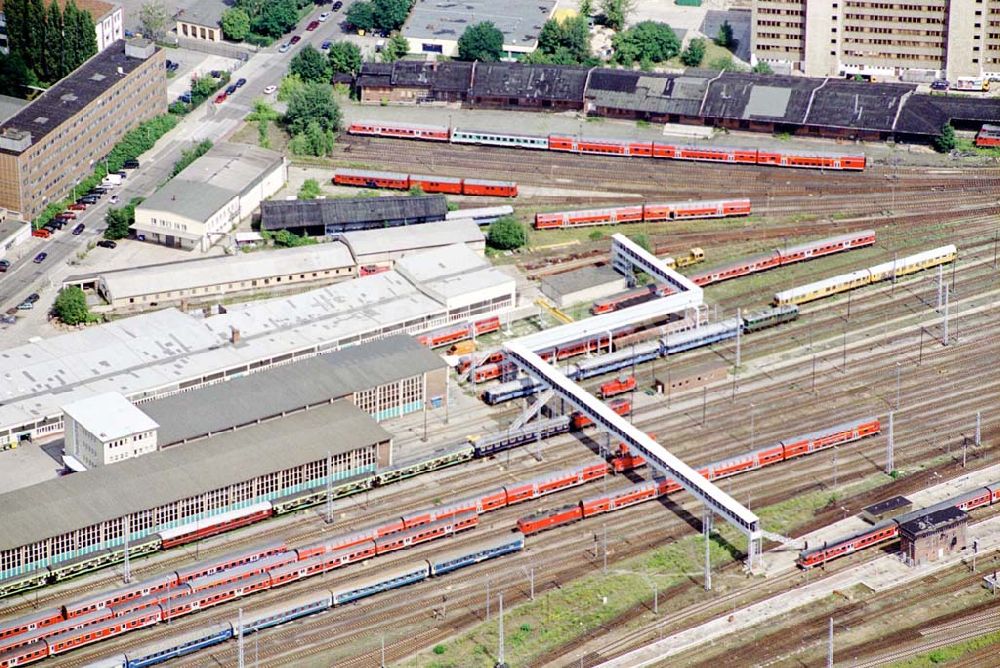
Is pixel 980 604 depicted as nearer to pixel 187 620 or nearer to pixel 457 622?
pixel 457 622

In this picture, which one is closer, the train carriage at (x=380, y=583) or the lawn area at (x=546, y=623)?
the lawn area at (x=546, y=623)

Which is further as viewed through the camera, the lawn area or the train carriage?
the train carriage

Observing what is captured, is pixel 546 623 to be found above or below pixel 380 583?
below

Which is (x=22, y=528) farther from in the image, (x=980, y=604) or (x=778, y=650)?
(x=980, y=604)

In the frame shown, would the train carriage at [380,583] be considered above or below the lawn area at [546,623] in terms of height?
above

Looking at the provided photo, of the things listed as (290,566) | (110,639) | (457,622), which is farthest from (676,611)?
(110,639)

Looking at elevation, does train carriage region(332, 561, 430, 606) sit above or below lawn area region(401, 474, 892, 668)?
above

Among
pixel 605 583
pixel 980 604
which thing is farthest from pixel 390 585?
pixel 980 604

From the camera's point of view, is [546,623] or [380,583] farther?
[380,583]
